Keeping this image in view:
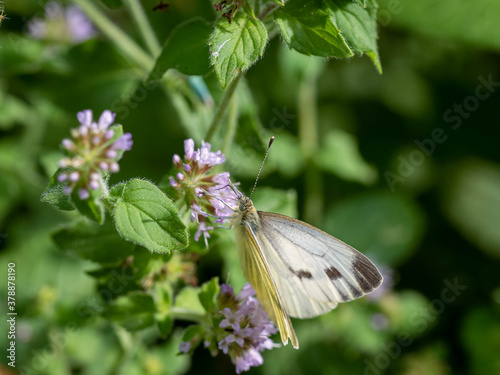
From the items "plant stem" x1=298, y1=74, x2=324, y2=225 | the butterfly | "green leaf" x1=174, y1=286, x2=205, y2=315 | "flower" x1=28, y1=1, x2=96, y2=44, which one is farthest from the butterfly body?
"flower" x1=28, y1=1, x2=96, y2=44

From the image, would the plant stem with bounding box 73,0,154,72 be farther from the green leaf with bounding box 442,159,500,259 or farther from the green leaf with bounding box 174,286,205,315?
the green leaf with bounding box 442,159,500,259

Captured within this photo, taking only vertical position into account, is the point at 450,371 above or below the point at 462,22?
below

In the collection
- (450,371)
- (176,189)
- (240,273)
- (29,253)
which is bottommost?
(29,253)

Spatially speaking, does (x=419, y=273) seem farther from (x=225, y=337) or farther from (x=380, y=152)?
(x=225, y=337)

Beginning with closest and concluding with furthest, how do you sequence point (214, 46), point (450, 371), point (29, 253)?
1. point (214, 46)
2. point (29, 253)
3. point (450, 371)

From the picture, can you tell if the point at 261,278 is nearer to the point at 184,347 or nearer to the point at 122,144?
the point at 184,347

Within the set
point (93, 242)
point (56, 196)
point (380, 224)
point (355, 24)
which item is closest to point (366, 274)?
point (355, 24)

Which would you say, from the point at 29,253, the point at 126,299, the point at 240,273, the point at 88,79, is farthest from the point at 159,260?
the point at 29,253
